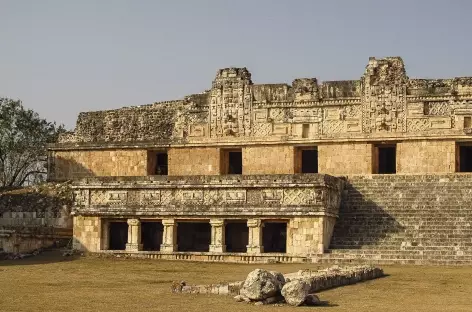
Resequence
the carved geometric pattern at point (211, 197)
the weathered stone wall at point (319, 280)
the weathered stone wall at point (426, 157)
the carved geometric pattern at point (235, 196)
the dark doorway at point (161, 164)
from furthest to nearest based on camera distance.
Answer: the dark doorway at point (161, 164), the weathered stone wall at point (426, 157), the carved geometric pattern at point (211, 197), the carved geometric pattern at point (235, 196), the weathered stone wall at point (319, 280)

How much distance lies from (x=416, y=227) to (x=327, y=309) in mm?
10201

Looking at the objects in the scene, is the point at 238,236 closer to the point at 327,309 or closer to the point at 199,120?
the point at 199,120

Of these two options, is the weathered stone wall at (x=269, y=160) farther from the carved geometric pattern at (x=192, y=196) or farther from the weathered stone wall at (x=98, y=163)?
the carved geometric pattern at (x=192, y=196)

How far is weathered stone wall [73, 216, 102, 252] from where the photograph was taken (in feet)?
75.0

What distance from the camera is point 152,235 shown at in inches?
968

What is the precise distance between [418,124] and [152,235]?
323 inches

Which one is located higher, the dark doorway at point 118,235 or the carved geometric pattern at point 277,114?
the carved geometric pattern at point 277,114

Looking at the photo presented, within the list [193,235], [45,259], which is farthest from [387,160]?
[45,259]

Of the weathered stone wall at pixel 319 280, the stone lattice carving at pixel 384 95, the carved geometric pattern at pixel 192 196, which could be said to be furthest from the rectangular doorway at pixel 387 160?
the weathered stone wall at pixel 319 280

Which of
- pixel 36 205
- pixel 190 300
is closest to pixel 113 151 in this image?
pixel 36 205

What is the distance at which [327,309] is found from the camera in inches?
452

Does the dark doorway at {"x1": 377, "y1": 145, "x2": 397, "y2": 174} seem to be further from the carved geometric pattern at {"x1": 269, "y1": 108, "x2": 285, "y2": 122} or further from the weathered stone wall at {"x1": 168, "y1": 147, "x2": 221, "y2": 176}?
the weathered stone wall at {"x1": 168, "y1": 147, "x2": 221, "y2": 176}

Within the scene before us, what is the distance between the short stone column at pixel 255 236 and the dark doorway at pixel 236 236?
2.06 meters

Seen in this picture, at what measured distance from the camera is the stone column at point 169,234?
872 inches
